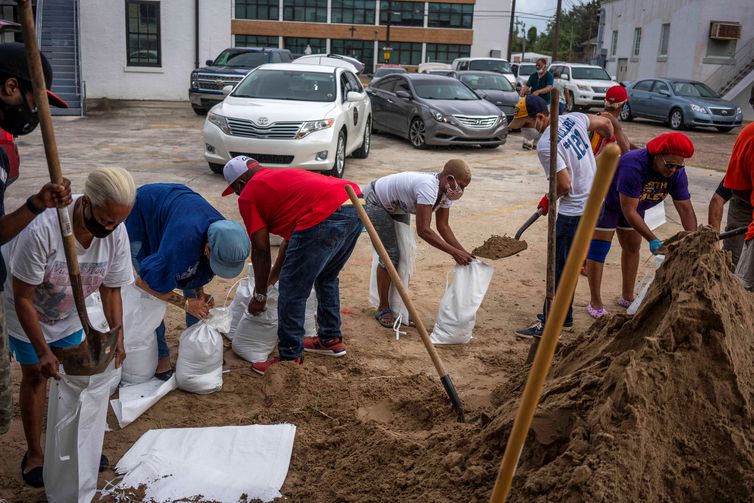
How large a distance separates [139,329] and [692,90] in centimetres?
2206

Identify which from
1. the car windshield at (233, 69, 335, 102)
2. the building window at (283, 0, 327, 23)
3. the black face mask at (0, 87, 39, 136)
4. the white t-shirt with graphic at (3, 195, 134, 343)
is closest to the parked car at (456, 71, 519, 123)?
the car windshield at (233, 69, 335, 102)

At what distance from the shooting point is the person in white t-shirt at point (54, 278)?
10.6 ft

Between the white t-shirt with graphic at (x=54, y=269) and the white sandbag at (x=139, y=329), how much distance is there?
2.76 feet

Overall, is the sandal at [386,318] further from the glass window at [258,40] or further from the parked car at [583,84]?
the glass window at [258,40]

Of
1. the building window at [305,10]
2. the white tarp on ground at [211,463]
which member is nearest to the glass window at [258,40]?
the building window at [305,10]

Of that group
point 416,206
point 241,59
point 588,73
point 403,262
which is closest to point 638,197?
point 416,206

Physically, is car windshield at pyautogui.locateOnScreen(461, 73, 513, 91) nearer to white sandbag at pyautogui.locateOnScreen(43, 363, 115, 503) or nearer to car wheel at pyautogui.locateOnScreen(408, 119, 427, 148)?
car wheel at pyautogui.locateOnScreen(408, 119, 427, 148)

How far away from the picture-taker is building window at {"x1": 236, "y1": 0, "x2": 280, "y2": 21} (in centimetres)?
5488

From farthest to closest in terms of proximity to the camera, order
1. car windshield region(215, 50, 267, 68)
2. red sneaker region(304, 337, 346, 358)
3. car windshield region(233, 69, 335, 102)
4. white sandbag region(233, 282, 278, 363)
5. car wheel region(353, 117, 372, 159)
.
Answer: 1. car windshield region(215, 50, 267, 68)
2. car wheel region(353, 117, 372, 159)
3. car windshield region(233, 69, 335, 102)
4. red sneaker region(304, 337, 346, 358)
5. white sandbag region(233, 282, 278, 363)

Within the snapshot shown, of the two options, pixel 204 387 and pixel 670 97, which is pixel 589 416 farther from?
pixel 670 97

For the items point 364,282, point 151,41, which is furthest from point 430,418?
point 151,41

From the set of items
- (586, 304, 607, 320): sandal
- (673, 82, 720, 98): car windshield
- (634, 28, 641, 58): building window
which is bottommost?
(586, 304, 607, 320): sandal

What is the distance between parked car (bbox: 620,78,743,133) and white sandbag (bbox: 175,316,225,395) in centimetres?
1977

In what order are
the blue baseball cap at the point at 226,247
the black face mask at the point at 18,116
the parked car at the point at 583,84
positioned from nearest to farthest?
1. the black face mask at the point at 18,116
2. the blue baseball cap at the point at 226,247
3. the parked car at the point at 583,84
